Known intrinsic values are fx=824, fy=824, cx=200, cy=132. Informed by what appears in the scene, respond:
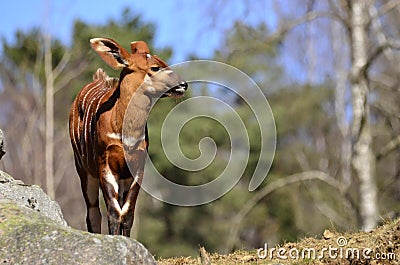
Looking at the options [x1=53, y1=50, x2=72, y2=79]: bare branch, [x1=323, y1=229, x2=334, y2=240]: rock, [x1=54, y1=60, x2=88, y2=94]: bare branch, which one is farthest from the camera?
[x1=53, y1=50, x2=72, y2=79]: bare branch

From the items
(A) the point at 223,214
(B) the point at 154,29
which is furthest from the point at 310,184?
(B) the point at 154,29

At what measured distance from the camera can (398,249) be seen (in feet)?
22.4

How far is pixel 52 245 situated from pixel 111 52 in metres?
3.14

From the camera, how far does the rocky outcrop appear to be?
5551 mm

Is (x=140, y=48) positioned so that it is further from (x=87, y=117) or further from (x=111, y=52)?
(x=87, y=117)

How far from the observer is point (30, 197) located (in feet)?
23.5

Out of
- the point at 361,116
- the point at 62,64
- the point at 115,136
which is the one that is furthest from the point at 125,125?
the point at 62,64

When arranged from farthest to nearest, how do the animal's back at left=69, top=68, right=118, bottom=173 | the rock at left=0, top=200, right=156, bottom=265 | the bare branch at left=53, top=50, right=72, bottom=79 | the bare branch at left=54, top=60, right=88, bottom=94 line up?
the bare branch at left=53, top=50, right=72, bottom=79 → the bare branch at left=54, top=60, right=88, bottom=94 → the animal's back at left=69, top=68, right=118, bottom=173 → the rock at left=0, top=200, right=156, bottom=265

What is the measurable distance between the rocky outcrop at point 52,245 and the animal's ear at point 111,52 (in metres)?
2.65

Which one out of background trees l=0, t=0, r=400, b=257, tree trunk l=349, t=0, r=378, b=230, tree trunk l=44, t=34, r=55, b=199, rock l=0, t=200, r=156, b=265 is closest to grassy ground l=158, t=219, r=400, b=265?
rock l=0, t=200, r=156, b=265

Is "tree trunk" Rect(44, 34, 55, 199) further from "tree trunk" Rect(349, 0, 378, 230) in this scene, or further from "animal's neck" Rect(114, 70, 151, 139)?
"animal's neck" Rect(114, 70, 151, 139)

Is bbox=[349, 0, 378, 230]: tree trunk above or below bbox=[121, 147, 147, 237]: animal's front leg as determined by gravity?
above

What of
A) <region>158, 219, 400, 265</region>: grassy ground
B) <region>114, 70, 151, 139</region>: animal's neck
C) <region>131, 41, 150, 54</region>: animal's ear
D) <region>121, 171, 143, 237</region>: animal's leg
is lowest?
<region>158, 219, 400, 265</region>: grassy ground

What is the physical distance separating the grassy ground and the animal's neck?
53.8 inches
